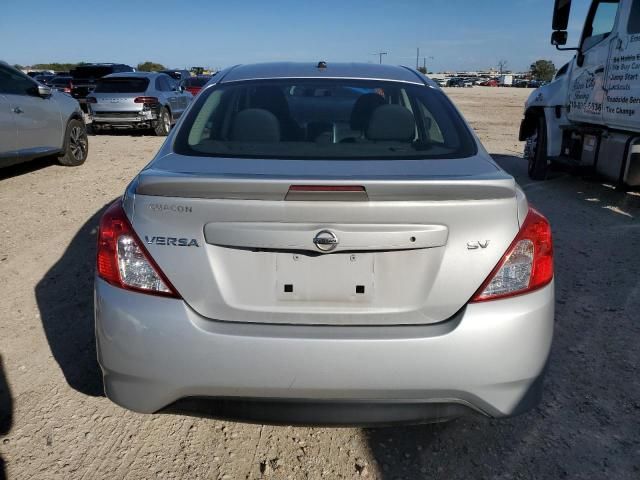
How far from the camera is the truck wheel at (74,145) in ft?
29.1

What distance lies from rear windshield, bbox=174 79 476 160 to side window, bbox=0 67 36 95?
566 centimetres

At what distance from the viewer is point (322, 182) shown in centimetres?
192

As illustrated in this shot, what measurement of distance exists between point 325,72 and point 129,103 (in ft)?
38.3

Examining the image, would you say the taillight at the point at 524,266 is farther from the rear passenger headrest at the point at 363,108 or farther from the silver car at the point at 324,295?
the rear passenger headrest at the point at 363,108

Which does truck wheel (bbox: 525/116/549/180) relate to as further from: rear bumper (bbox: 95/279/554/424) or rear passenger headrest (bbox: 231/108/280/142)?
rear bumper (bbox: 95/279/554/424)

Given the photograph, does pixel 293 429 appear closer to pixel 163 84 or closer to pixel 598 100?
pixel 598 100

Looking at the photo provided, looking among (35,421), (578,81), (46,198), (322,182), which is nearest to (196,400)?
(322,182)

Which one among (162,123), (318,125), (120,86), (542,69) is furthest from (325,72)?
(542,69)

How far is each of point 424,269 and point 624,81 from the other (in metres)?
5.66

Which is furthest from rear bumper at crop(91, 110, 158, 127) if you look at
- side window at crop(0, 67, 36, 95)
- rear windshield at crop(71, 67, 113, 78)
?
rear windshield at crop(71, 67, 113, 78)

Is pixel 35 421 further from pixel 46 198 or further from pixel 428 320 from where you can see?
pixel 46 198

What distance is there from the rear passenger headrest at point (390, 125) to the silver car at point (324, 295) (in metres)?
0.65

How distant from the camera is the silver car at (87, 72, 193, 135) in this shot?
13633 mm

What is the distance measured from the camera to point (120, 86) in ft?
45.6
